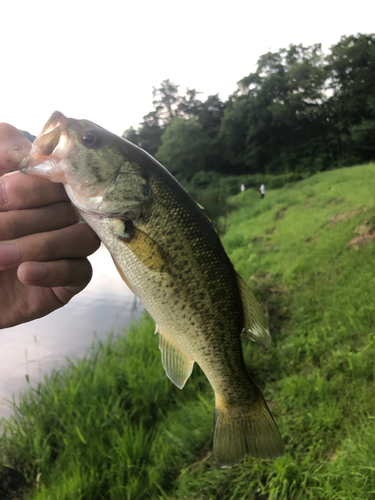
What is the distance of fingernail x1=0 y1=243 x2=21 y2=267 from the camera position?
142 centimetres

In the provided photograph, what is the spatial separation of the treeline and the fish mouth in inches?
1563

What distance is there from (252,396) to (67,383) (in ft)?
14.3

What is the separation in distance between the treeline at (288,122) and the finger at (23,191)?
39782mm

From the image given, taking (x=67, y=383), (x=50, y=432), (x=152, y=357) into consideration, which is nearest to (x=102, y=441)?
(x=50, y=432)

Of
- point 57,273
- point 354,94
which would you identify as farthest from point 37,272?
point 354,94

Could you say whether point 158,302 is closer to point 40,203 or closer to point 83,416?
point 40,203

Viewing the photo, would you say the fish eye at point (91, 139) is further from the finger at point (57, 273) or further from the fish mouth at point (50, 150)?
the finger at point (57, 273)

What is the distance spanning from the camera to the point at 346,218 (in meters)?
8.35

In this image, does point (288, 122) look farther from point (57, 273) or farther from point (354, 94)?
point (57, 273)

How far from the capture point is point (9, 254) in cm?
144

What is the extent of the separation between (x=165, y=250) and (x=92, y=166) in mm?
485

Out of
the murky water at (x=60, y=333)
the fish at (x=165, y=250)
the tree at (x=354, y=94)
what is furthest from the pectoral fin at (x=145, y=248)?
the tree at (x=354, y=94)

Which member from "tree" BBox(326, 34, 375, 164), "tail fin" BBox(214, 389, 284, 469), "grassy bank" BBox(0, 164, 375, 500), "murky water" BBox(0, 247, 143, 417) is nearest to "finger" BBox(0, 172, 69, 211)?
"tail fin" BBox(214, 389, 284, 469)

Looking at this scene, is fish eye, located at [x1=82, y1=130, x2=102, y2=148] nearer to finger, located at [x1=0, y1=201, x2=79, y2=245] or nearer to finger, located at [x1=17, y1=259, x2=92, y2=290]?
finger, located at [x1=0, y1=201, x2=79, y2=245]
